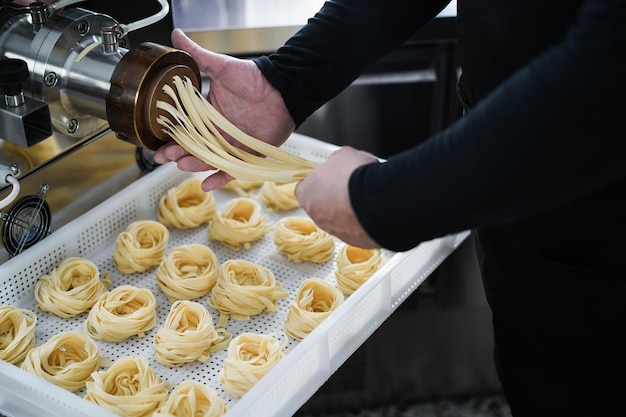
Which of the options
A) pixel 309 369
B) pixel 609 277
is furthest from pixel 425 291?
pixel 609 277

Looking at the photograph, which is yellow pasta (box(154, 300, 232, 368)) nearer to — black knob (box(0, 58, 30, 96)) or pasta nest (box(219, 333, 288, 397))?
pasta nest (box(219, 333, 288, 397))

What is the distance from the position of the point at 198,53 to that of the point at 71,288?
497mm

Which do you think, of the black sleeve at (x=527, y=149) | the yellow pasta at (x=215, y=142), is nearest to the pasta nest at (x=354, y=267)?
the yellow pasta at (x=215, y=142)

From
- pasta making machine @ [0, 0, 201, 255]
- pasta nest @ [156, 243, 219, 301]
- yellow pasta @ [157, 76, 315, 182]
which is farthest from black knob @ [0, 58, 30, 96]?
pasta nest @ [156, 243, 219, 301]

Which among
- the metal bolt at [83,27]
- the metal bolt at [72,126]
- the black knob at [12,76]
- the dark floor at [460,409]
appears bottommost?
the dark floor at [460,409]

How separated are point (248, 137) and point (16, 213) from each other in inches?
17.6

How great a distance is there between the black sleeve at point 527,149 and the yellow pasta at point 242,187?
863mm

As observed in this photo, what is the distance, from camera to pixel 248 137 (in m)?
1.37

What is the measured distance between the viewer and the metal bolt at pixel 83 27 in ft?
4.44

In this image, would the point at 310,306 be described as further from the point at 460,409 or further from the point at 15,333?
the point at 460,409

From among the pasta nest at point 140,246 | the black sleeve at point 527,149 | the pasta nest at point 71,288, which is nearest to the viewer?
the black sleeve at point 527,149

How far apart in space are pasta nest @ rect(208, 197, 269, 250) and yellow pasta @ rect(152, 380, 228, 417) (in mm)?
428

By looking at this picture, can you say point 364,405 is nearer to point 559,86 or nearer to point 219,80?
point 219,80

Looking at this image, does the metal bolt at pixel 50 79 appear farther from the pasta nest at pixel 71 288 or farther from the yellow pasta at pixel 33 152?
the pasta nest at pixel 71 288
